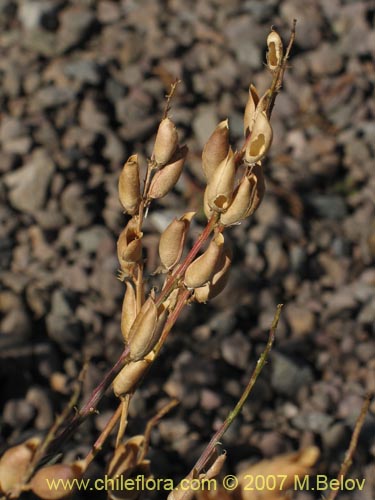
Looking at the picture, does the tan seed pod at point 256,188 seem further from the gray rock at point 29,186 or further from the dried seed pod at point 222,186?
the gray rock at point 29,186

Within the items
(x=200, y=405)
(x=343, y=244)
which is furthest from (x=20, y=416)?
(x=343, y=244)

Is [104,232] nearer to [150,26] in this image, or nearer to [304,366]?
[304,366]

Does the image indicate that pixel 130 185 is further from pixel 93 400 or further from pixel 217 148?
pixel 93 400

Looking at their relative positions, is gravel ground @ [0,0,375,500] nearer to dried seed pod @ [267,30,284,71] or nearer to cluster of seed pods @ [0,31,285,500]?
cluster of seed pods @ [0,31,285,500]

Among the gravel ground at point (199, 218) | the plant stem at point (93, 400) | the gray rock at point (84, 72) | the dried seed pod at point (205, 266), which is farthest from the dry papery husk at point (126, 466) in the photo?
the gray rock at point (84, 72)

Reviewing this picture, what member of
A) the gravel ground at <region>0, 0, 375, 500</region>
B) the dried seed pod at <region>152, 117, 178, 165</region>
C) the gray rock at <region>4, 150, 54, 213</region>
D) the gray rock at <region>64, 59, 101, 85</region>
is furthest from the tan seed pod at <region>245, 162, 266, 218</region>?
the gray rock at <region>64, 59, 101, 85</region>

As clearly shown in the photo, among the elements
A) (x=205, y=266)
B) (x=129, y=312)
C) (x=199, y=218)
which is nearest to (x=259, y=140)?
(x=205, y=266)
